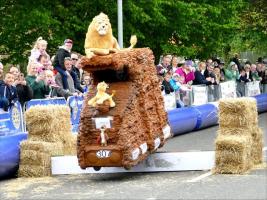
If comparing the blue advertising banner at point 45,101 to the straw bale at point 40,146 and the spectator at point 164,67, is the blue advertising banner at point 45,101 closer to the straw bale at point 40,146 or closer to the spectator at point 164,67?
the straw bale at point 40,146

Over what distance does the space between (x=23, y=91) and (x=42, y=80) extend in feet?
3.04

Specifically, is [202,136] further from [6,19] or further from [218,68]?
[6,19]

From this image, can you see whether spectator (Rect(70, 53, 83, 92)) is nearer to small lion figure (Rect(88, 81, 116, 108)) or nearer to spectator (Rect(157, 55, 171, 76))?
spectator (Rect(157, 55, 171, 76))

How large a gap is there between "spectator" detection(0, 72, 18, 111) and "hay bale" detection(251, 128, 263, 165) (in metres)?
4.42

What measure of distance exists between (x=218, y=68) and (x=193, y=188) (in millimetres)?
14039

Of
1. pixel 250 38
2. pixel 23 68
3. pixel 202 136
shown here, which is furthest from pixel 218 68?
pixel 250 38

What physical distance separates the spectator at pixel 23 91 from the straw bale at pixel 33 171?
83.7 inches

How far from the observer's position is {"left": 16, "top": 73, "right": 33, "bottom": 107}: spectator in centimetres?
1466

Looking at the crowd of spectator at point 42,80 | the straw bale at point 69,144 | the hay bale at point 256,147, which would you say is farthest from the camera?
the crowd of spectator at point 42,80

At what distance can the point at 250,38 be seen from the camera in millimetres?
36031

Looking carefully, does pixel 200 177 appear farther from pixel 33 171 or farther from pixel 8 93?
pixel 8 93

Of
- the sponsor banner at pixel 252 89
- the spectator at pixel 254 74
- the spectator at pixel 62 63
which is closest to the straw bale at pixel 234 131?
the spectator at pixel 62 63

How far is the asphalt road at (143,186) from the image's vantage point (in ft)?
34.6

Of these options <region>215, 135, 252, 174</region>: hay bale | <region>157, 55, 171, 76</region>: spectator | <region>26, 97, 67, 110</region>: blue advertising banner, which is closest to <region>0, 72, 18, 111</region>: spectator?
<region>26, 97, 67, 110</region>: blue advertising banner
